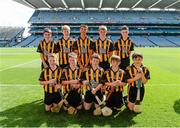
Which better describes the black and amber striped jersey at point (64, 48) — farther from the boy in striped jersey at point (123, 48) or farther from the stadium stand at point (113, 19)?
the stadium stand at point (113, 19)

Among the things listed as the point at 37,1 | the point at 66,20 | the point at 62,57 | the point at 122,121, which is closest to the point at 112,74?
the point at 122,121

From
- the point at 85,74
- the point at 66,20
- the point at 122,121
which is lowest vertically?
the point at 122,121

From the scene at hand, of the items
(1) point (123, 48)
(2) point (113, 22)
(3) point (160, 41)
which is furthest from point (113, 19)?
(1) point (123, 48)

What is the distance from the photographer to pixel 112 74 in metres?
6.30

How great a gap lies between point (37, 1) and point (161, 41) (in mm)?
27390

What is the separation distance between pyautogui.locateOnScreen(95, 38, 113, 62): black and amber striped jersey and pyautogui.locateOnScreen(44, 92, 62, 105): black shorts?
1.74m

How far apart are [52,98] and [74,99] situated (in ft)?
→ 1.62

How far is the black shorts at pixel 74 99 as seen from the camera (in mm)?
6250

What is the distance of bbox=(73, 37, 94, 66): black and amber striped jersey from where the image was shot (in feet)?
24.9

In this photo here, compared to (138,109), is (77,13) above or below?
above

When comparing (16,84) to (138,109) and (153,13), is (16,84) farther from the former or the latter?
(153,13)

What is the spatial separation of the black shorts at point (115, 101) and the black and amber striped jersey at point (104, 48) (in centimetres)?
149

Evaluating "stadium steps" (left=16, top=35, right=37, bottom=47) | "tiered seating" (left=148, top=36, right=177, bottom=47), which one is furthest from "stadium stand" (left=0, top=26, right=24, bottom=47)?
"tiered seating" (left=148, top=36, right=177, bottom=47)

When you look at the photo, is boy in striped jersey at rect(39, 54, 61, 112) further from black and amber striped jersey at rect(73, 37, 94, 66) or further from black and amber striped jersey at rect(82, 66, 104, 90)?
black and amber striped jersey at rect(73, 37, 94, 66)
